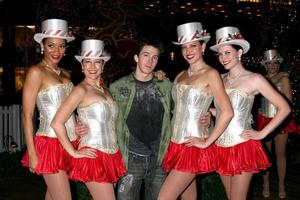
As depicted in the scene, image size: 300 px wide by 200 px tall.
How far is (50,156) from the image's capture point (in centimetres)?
414

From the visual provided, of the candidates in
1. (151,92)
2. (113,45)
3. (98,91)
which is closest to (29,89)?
(98,91)

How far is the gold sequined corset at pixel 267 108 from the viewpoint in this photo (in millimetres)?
6635

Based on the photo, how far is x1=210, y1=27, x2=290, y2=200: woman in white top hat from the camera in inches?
162

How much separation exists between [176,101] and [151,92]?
0.81ft

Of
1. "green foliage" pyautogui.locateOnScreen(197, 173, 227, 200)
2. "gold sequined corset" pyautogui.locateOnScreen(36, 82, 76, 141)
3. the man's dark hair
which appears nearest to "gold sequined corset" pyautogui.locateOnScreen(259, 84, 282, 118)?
"green foliage" pyautogui.locateOnScreen(197, 173, 227, 200)

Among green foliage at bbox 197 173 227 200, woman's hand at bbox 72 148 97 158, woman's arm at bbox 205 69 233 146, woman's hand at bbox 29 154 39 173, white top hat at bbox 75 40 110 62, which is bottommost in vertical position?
green foliage at bbox 197 173 227 200

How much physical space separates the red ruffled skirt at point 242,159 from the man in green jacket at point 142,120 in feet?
1.79

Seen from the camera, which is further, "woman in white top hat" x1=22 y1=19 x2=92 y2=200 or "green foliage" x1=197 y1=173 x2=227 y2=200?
"green foliage" x1=197 y1=173 x2=227 y2=200

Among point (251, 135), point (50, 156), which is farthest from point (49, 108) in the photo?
point (251, 135)

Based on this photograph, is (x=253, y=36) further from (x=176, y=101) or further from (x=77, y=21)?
(x=176, y=101)

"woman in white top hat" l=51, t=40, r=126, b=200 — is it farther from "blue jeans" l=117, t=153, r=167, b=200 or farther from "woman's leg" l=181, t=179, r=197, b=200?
"woman's leg" l=181, t=179, r=197, b=200

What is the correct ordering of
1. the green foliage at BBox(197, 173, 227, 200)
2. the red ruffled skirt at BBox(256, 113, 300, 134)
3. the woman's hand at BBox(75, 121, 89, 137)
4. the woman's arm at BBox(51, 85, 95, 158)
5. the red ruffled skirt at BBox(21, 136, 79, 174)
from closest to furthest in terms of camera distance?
the woman's arm at BBox(51, 85, 95, 158)
the woman's hand at BBox(75, 121, 89, 137)
the red ruffled skirt at BBox(21, 136, 79, 174)
the green foliage at BBox(197, 173, 227, 200)
the red ruffled skirt at BBox(256, 113, 300, 134)

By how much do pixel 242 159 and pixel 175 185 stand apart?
0.63 meters

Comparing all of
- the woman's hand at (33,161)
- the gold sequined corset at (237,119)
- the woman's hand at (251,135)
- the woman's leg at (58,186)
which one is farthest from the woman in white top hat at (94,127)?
the woman's hand at (251,135)
